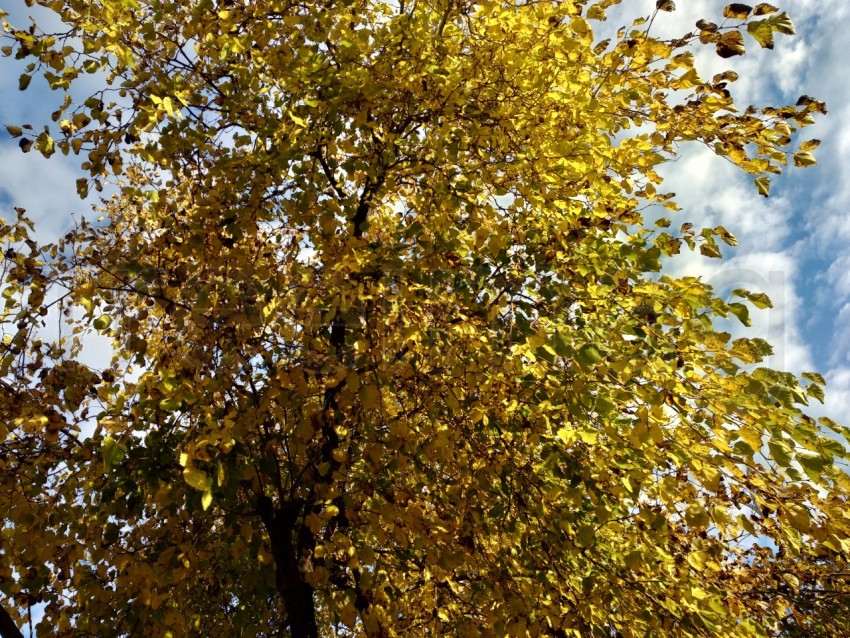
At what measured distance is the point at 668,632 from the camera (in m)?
3.36

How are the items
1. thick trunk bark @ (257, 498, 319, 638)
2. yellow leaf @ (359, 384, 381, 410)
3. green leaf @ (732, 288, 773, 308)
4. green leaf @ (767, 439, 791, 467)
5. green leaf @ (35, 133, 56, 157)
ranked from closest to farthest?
1. green leaf @ (767, 439, 791, 467)
2. green leaf @ (732, 288, 773, 308)
3. yellow leaf @ (359, 384, 381, 410)
4. green leaf @ (35, 133, 56, 157)
5. thick trunk bark @ (257, 498, 319, 638)

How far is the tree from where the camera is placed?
311 centimetres

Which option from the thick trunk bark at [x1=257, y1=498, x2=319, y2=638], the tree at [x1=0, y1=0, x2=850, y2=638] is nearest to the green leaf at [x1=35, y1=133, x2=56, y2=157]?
the tree at [x1=0, y1=0, x2=850, y2=638]

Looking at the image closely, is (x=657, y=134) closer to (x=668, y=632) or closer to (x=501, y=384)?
(x=501, y=384)

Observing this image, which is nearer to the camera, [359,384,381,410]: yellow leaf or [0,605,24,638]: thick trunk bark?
[359,384,381,410]: yellow leaf

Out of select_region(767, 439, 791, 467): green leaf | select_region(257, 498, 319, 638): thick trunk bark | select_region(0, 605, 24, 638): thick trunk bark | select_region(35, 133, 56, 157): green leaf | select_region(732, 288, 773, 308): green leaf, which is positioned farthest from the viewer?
select_region(257, 498, 319, 638): thick trunk bark

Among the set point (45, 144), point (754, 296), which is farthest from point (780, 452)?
point (45, 144)

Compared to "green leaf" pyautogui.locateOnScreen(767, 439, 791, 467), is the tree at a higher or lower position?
higher

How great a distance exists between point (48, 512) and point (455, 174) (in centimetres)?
429

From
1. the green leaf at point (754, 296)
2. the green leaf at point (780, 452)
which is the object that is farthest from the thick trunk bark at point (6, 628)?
the green leaf at point (754, 296)

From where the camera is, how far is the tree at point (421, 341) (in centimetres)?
311

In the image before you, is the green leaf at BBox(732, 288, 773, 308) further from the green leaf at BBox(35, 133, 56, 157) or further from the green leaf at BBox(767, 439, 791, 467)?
the green leaf at BBox(35, 133, 56, 157)

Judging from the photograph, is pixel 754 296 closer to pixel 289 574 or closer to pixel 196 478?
pixel 196 478

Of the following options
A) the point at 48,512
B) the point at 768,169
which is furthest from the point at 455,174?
the point at 48,512
